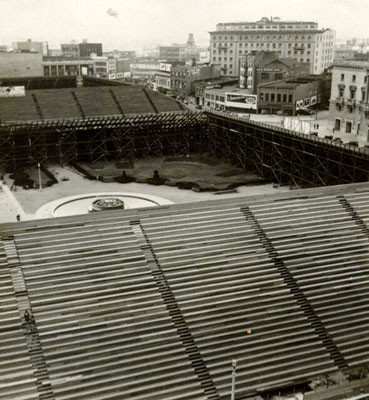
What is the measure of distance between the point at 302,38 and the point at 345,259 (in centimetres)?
11054

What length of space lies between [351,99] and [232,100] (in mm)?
28172

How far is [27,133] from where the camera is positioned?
5806 cm

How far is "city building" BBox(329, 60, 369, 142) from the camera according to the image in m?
64.3

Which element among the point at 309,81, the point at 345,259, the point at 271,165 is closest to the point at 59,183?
the point at 271,165

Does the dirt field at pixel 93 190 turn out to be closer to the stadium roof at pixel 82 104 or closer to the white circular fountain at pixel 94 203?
the white circular fountain at pixel 94 203

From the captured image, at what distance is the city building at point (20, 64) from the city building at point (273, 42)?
46825 millimetres

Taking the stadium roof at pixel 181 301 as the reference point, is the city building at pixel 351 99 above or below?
above

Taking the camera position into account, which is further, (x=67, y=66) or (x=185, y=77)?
(x=67, y=66)

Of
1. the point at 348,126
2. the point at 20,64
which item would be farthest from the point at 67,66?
the point at 348,126

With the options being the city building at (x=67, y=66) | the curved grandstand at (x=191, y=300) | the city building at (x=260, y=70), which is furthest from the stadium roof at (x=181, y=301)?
the city building at (x=67, y=66)

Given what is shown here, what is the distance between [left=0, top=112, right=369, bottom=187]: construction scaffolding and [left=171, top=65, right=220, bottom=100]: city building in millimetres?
42639

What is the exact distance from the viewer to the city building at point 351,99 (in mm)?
64312

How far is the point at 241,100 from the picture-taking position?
90500 millimetres

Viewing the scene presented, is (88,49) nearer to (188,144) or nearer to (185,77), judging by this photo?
(185,77)
